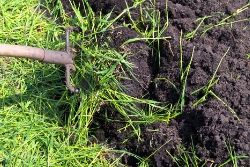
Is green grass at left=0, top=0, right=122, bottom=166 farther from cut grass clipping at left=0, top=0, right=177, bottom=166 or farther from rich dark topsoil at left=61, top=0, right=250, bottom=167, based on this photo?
rich dark topsoil at left=61, top=0, right=250, bottom=167

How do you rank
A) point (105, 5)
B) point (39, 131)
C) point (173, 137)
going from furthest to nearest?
point (105, 5), point (39, 131), point (173, 137)

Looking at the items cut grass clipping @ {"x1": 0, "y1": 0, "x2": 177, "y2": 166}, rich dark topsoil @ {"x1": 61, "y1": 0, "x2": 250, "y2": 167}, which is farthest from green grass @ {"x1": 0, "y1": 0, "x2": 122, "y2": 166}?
rich dark topsoil @ {"x1": 61, "y1": 0, "x2": 250, "y2": 167}

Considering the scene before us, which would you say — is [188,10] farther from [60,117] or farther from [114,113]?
[60,117]

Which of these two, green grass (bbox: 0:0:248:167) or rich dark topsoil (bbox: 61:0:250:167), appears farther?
green grass (bbox: 0:0:248:167)

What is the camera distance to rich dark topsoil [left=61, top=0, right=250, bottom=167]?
2.27 metres

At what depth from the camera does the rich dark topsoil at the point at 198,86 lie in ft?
7.45

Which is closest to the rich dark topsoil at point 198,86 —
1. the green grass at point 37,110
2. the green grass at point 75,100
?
the green grass at point 75,100

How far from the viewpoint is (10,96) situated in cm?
264

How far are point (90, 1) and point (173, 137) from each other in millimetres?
1034

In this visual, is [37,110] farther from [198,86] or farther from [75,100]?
[198,86]

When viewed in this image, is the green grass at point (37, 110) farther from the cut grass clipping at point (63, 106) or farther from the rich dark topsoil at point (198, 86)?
the rich dark topsoil at point (198, 86)

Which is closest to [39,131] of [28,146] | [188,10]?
[28,146]

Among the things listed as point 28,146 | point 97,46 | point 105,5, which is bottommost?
point 28,146

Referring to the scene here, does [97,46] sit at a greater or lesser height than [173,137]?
greater
